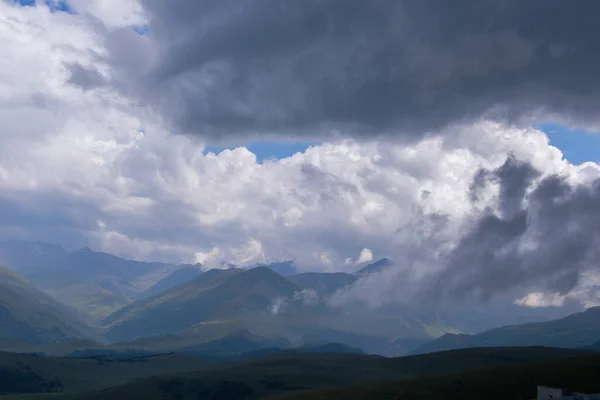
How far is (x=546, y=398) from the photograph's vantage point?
531 ft

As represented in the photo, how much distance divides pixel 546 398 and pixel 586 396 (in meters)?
25.8

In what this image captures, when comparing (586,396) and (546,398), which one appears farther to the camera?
(546,398)

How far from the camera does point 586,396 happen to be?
13738 centimetres
